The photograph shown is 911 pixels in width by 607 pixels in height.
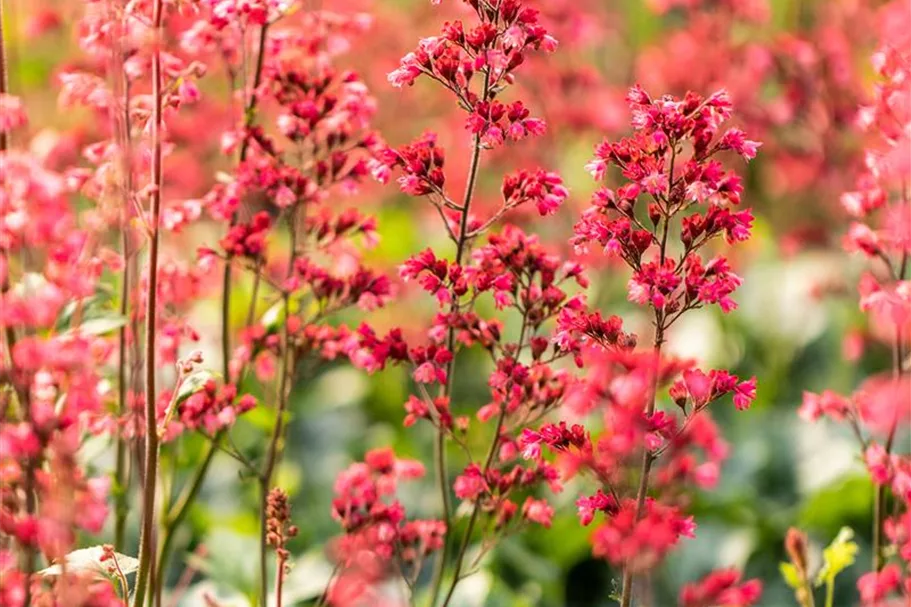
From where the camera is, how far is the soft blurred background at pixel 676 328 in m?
3.51

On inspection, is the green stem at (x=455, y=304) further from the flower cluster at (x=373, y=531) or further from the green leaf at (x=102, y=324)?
the green leaf at (x=102, y=324)

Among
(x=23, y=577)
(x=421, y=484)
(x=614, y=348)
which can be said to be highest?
(x=421, y=484)

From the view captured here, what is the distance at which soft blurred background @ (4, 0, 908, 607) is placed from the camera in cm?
351

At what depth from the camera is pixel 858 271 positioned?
15.6ft

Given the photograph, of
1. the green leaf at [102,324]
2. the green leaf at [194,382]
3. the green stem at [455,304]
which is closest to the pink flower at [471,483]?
the green stem at [455,304]

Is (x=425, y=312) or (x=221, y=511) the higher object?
(x=425, y=312)

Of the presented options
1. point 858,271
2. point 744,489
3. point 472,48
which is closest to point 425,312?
point 744,489

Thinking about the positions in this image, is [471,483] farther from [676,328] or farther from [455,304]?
[676,328]

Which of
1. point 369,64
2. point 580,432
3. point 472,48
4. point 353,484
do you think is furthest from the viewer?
point 369,64

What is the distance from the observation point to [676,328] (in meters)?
4.88

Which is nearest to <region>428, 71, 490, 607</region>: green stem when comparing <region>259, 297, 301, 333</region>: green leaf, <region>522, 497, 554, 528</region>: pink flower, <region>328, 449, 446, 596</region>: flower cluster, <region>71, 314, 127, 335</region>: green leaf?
<region>328, 449, 446, 596</region>: flower cluster

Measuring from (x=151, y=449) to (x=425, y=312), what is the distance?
2.65m

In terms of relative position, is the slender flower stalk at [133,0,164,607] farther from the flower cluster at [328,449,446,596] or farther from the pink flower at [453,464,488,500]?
the pink flower at [453,464,488,500]

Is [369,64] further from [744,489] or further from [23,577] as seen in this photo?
[23,577]
